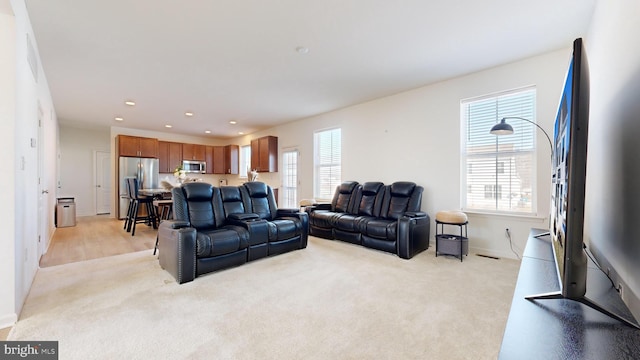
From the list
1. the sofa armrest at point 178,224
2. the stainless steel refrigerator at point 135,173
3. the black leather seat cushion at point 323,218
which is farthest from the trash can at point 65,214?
the black leather seat cushion at point 323,218

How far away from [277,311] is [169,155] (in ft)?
24.6

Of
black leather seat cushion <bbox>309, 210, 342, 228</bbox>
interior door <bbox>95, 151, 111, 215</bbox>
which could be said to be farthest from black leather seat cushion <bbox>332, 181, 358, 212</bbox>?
interior door <bbox>95, 151, 111, 215</bbox>

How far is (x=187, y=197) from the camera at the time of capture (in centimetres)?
352

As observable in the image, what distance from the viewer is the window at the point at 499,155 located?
353 cm

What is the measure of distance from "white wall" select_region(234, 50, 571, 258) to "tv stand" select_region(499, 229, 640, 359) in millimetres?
2791

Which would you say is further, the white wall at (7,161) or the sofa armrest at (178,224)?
the sofa armrest at (178,224)

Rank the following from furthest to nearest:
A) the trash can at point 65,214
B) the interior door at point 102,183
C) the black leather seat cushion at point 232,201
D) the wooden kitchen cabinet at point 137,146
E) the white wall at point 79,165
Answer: the interior door at point 102,183
the white wall at point 79,165
the wooden kitchen cabinet at point 137,146
the trash can at point 65,214
the black leather seat cushion at point 232,201

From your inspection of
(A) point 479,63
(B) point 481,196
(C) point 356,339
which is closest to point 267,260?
(C) point 356,339

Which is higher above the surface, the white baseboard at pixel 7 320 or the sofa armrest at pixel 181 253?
the sofa armrest at pixel 181 253

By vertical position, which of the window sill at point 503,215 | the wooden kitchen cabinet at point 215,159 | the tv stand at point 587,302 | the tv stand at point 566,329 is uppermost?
the wooden kitchen cabinet at point 215,159

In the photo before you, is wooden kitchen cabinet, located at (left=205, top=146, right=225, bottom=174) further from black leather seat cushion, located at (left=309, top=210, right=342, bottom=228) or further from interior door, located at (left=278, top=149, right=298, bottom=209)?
black leather seat cushion, located at (left=309, top=210, right=342, bottom=228)

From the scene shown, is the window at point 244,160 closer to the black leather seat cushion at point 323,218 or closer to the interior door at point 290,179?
the interior door at point 290,179

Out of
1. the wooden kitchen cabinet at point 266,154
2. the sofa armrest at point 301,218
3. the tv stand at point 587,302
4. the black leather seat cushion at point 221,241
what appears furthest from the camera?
the wooden kitchen cabinet at point 266,154

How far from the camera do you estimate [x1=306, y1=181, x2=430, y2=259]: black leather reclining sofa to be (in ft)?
12.2
